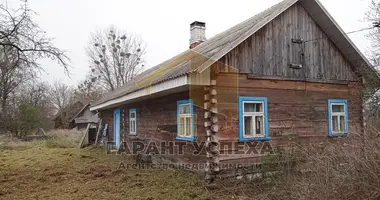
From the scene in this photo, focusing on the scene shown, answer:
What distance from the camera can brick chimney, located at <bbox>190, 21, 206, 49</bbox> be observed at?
1490 cm

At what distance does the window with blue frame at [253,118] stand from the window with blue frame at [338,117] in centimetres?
280

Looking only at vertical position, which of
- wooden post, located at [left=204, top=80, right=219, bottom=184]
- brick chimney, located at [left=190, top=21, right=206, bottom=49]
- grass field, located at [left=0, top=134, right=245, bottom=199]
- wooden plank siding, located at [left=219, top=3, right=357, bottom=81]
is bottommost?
grass field, located at [left=0, top=134, right=245, bottom=199]

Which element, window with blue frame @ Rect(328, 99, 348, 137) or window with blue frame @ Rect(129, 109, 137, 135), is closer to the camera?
window with blue frame @ Rect(328, 99, 348, 137)

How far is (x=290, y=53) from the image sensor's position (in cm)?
934

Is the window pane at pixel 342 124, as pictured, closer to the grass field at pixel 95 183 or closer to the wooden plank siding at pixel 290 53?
the wooden plank siding at pixel 290 53

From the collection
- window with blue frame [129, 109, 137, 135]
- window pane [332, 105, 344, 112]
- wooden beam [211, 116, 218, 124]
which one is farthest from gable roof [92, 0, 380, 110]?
window with blue frame [129, 109, 137, 135]

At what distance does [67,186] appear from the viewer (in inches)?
336

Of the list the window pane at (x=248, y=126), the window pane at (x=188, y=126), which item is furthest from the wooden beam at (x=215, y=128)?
the window pane at (x=188, y=126)

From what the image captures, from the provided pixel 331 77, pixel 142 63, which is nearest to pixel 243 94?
pixel 331 77

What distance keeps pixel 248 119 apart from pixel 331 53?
13.6ft

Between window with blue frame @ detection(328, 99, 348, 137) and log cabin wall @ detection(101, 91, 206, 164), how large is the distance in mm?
4623

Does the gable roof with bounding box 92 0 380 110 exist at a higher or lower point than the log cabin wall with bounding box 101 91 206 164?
higher

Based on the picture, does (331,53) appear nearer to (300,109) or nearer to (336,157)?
(300,109)

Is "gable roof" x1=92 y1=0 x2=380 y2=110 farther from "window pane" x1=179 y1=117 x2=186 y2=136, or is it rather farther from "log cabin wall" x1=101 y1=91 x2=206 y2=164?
"window pane" x1=179 y1=117 x2=186 y2=136
